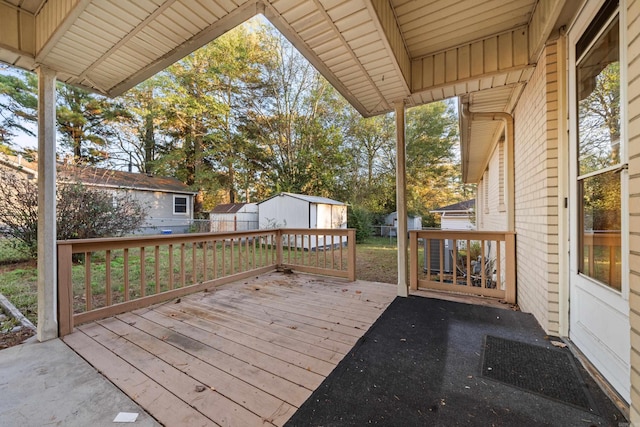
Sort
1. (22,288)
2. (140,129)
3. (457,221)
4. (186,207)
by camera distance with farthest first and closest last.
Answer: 1. (140,129)
2. (186,207)
3. (457,221)
4. (22,288)

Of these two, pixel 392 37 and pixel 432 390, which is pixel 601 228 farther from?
pixel 392 37

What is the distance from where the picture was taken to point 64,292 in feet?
7.89

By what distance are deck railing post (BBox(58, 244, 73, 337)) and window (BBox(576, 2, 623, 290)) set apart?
4262mm

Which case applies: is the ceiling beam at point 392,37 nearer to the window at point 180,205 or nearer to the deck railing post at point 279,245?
the deck railing post at point 279,245

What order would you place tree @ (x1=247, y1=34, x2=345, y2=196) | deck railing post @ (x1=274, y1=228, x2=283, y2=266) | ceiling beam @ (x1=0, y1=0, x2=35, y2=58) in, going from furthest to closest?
1. tree @ (x1=247, y1=34, x2=345, y2=196)
2. deck railing post @ (x1=274, y1=228, x2=283, y2=266)
3. ceiling beam @ (x1=0, y1=0, x2=35, y2=58)

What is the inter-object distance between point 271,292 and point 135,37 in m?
3.12

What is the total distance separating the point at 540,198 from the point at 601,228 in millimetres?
710

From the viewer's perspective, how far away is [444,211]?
12.8 metres

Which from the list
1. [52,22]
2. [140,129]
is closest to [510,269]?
[52,22]

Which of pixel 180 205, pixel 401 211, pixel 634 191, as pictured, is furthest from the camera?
pixel 180 205

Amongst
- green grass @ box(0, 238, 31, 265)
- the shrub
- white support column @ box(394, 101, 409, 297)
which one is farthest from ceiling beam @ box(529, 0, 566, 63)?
the shrub

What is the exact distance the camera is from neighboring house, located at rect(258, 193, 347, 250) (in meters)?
10.6

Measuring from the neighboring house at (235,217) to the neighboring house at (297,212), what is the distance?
72 cm

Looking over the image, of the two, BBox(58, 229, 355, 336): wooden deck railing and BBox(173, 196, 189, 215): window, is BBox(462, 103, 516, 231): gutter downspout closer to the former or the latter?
BBox(58, 229, 355, 336): wooden deck railing
